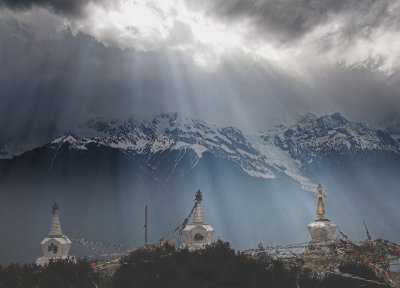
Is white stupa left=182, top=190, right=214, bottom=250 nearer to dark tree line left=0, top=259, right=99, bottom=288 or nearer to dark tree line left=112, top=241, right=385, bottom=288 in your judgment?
dark tree line left=112, top=241, right=385, bottom=288

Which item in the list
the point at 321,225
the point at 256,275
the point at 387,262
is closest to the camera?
the point at 387,262

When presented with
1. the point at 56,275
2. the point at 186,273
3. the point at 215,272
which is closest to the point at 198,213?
the point at 186,273

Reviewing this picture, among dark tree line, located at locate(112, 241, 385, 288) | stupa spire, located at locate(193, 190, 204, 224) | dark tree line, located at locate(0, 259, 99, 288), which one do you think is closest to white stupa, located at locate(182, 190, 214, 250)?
stupa spire, located at locate(193, 190, 204, 224)

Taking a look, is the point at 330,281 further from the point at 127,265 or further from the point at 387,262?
the point at 127,265

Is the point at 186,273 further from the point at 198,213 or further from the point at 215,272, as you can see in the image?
the point at 198,213

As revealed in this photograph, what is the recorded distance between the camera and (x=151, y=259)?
6406 centimetres

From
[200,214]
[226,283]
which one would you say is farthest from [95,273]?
[200,214]

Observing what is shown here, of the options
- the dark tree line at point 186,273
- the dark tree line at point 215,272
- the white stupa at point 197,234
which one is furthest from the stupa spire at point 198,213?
the dark tree line at point 186,273

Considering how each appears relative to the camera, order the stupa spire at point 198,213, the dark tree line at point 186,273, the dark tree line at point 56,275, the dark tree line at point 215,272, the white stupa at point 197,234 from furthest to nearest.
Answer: the stupa spire at point 198,213 → the white stupa at point 197,234 → the dark tree line at point 215,272 → the dark tree line at point 186,273 → the dark tree line at point 56,275

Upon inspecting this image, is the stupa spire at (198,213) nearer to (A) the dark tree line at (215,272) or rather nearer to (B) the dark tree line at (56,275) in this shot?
(A) the dark tree line at (215,272)

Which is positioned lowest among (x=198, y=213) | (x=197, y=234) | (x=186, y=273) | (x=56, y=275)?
(x=186, y=273)

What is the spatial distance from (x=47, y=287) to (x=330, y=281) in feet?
85.5

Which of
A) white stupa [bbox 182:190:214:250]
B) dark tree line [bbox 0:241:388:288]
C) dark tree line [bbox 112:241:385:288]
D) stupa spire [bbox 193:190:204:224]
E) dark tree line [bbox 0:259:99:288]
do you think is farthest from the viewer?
stupa spire [bbox 193:190:204:224]

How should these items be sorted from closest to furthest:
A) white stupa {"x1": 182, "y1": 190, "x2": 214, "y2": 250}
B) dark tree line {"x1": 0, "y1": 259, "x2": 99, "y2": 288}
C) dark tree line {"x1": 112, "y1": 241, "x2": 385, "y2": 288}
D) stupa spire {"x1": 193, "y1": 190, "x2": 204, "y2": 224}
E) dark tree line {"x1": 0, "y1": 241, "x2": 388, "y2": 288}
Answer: dark tree line {"x1": 0, "y1": 259, "x2": 99, "y2": 288}, dark tree line {"x1": 0, "y1": 241, "x2": 388, "y2": 288}, dark tree line {"x1": 112, "y1": 241, "x2": 385, "y2": 288}, white stupa {"x1": 182, "y1": 190, "x2": 214, "y2": 250}, stupa spire {"x1": 193, "y1": 190, "x2": 204, "y2": 224}
